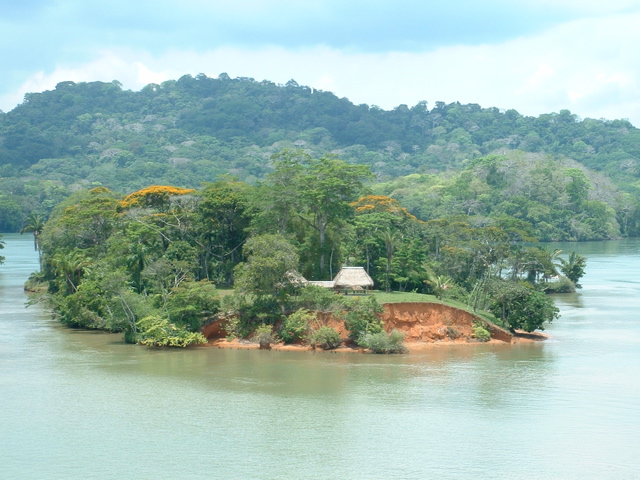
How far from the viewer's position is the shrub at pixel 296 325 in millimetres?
35438

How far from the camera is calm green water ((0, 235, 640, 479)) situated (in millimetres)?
21766

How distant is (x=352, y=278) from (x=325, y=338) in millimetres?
4778

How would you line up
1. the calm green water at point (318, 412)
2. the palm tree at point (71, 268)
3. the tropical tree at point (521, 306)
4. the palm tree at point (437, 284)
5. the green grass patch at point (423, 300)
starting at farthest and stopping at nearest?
the palm tree at point (71, 268)
the palm tree at point (437, 284)
the tropical tree at point (521, 306)
the green grass patch at point (423, 300)
the calm green water at point (318, 412)

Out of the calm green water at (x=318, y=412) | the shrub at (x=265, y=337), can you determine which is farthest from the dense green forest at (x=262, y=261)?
the calm green water at (x=318, y=412)

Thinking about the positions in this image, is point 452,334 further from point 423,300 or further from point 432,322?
point 423,300

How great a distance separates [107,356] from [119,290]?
3794 millimetres

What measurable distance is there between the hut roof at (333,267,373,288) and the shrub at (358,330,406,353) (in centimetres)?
437

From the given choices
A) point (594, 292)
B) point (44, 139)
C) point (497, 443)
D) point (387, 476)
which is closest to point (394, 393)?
point (497, 443)

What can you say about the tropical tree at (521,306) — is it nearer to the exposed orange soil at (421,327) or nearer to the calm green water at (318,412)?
the exposed orange soil at (421,327)

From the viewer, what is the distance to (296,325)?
3550 centimetres

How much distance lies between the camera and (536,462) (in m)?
21.9

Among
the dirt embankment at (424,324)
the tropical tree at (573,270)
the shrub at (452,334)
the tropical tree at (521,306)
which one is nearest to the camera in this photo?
the dirt embankment at (424,324)

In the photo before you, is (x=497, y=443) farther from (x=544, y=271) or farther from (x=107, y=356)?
(x=544, y=271)

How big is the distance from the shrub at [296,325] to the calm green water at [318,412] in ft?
4.27
